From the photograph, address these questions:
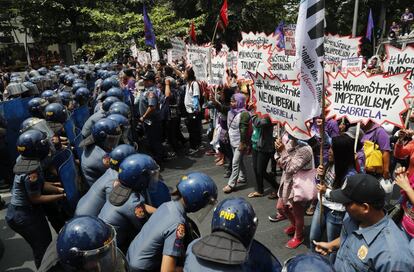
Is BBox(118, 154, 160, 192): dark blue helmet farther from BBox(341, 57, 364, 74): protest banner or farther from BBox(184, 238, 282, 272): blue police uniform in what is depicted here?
BBox(341, 57, 364, 74): protest banner

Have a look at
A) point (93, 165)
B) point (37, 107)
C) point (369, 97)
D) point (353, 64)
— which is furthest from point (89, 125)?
point (353, 64)

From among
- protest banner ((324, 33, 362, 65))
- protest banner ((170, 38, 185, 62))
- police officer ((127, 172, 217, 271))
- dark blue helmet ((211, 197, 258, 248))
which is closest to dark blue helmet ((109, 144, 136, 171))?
police officer ((127, 172, 217, 271))

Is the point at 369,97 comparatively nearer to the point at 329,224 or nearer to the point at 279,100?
the point at 279,100

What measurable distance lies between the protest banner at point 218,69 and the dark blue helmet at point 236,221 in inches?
239

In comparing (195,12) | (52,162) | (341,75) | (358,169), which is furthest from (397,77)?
(195,12)

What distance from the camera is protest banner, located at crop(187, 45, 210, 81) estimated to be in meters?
8.72

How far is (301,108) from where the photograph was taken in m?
3.95

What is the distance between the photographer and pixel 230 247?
213 centimetres

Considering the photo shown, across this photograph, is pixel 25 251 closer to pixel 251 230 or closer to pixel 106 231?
pixel 106 231

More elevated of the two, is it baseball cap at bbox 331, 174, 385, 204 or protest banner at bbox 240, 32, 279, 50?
protest banner at bbox 240, 32, 279, 50

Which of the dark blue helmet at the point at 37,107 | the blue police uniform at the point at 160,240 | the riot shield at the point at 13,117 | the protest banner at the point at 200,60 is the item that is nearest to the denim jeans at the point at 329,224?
the blue police uniform at the point at 160,240

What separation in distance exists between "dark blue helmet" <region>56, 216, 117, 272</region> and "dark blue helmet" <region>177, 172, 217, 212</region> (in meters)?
0.79

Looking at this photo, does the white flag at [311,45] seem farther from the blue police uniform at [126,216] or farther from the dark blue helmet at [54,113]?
the dark blue helmet at [54,113]

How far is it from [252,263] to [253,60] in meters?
5.16
